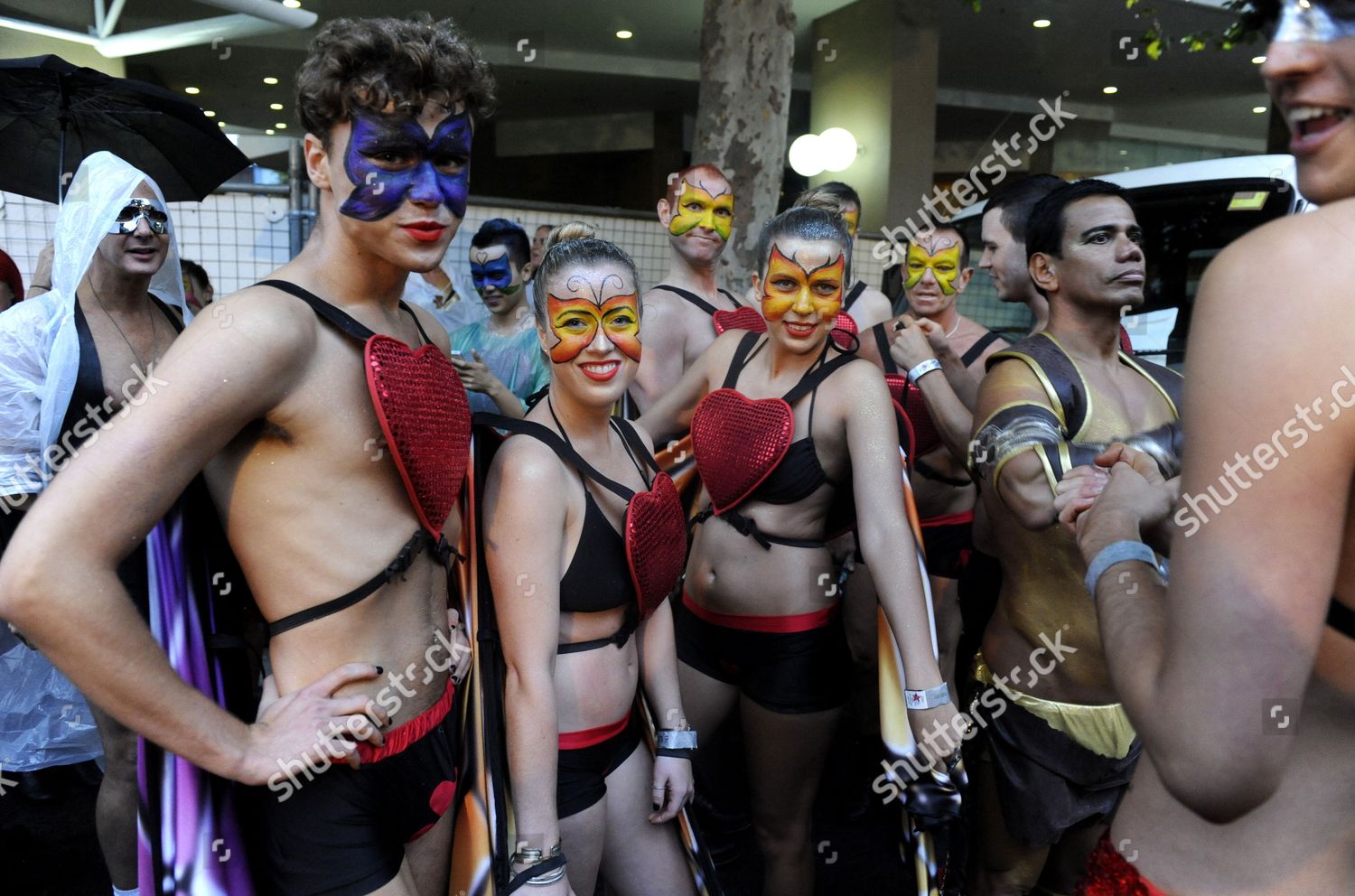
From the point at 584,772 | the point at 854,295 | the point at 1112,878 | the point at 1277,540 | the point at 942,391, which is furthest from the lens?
the point at 854,295

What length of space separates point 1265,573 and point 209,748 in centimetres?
142

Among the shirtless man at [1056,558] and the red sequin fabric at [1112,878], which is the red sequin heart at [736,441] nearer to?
the shirtless man at [1056,558]

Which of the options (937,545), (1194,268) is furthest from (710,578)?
(1194,268)

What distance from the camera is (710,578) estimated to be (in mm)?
2904

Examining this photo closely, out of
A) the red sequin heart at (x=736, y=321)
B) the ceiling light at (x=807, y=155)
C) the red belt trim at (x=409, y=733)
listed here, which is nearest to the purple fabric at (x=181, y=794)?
the red belt trim at (x=409, y=733)

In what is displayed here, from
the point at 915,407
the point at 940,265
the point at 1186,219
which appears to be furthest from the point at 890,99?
the point at 915,407

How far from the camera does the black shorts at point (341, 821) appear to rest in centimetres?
162

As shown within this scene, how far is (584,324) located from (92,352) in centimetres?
171

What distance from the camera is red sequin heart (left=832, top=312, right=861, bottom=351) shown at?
3.30m

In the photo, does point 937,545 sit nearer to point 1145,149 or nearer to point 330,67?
point 330,67

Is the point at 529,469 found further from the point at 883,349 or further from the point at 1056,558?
the point at 883,349

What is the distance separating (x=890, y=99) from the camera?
1016 centimetres

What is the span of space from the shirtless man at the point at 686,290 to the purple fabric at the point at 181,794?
8.13ft

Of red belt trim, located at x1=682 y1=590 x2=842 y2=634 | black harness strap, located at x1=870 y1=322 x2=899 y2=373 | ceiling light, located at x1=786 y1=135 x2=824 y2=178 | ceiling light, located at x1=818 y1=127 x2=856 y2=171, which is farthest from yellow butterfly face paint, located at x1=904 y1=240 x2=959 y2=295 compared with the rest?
ceiling light, located at x1=818 y1=127 x2=856 y2=171
